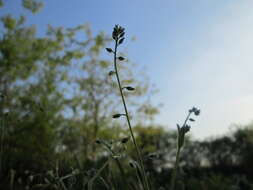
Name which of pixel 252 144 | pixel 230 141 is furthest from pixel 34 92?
pixel 230 141

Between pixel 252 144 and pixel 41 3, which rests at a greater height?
pixel 41 3

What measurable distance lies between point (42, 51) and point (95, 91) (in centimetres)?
429

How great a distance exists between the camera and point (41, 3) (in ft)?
39.1

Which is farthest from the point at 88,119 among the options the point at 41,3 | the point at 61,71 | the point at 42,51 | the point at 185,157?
the point at 185,157

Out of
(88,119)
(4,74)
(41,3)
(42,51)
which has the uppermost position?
(41,3)

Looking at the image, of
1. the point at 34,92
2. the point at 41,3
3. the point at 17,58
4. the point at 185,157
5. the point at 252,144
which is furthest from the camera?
the point at 185,157

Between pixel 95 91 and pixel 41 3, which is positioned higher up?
pixel 41 3

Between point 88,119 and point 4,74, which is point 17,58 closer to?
point 4,74

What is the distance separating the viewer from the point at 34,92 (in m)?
11.1

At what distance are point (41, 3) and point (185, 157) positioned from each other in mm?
16704

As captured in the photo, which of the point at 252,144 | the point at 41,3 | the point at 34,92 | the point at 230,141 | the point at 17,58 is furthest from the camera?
the point at 230,141

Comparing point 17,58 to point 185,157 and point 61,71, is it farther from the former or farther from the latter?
point 185,157

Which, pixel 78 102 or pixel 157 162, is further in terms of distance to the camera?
pixel 157 162

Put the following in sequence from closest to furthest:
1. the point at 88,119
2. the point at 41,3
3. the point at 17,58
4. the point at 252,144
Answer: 1. the point at 17,58
2. the point at 41,3
3. the point at 88,119
4. the point at 252,144
